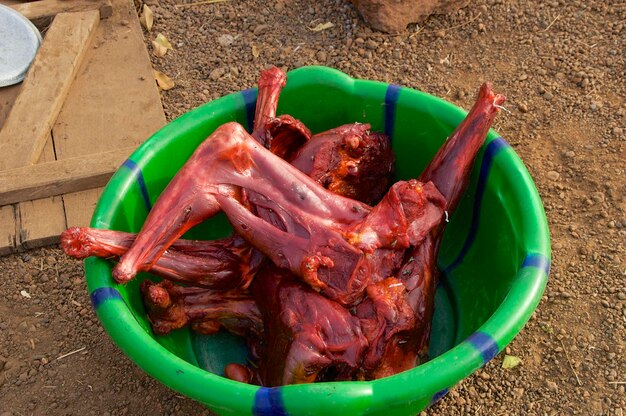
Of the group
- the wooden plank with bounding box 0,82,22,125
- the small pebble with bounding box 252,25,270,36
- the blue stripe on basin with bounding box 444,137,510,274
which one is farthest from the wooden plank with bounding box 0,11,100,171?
the blue stripe on basin with bounding box 444,137,510,274

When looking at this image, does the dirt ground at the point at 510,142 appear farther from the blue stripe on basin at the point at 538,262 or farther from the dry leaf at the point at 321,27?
the blue stripe on basin at the point at 538,262

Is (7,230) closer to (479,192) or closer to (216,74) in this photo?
(216,74)

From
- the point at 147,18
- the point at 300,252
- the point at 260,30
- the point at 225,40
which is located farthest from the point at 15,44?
the point at 300,252

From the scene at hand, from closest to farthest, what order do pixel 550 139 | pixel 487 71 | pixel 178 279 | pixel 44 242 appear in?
pixel 178 279
pixel 44 242
pixel 550 139
pixel 487 71

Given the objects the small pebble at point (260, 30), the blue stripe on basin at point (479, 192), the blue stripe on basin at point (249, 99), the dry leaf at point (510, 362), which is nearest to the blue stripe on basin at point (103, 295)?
the blue stripe on basin at point (249, 99)

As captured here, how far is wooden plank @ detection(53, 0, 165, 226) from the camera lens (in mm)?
3350

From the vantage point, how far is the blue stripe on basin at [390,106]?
2.60 meters

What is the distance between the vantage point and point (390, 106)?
263 centimetres

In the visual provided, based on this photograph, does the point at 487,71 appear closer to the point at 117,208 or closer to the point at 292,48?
the point at 292,48

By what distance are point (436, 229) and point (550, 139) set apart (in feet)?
4.16

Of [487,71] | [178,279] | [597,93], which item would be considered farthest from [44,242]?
[597,93]

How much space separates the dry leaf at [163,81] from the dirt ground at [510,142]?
5 centimetres

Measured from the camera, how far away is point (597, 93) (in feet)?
11.3

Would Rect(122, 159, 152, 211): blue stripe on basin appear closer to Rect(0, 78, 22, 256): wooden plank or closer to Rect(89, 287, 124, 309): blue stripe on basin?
Rect(89, 287, 124, 309): blue stripe on basin
